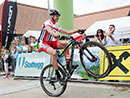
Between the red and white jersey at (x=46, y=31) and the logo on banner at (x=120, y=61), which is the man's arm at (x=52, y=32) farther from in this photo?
the logo on banner at (x=120, y=61)

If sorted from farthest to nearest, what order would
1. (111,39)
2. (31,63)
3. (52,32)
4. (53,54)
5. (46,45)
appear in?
(31,63) < (111,39) < (46,45) < (53,54) < (52,32)

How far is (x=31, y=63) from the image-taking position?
7.54 metres

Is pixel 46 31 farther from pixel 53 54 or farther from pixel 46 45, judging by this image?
pixel 53 54

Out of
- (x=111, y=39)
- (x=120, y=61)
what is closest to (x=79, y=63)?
(x=111, y=39)

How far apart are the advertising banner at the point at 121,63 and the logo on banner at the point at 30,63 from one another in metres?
3.06

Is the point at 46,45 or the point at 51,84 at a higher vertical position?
the point at 46,45

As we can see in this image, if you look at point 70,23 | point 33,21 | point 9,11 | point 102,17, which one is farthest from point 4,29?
point 102,17

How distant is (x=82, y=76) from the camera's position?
604 cm

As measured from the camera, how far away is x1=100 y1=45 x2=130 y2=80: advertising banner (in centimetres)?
512

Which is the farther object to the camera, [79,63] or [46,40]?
[79,63]

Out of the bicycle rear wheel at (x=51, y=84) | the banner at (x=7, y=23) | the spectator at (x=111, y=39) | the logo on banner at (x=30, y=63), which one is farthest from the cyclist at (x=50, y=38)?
the banner at (x=7, y=23)

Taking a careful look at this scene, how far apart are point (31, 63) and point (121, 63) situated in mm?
3952

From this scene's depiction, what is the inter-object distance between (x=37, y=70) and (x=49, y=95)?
275cm

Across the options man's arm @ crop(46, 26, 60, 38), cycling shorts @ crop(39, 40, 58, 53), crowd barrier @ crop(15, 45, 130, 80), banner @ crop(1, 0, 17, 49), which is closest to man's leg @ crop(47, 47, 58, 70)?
cycling shorts @ crop(39, 40, 58, 53)
